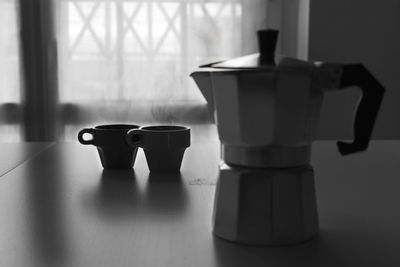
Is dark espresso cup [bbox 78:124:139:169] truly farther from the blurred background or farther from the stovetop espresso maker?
the blurred background

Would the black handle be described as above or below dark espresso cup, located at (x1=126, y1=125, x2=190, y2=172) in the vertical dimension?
above

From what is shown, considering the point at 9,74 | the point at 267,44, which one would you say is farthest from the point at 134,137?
the point at 9,74

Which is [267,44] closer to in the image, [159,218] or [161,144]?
[159,218]

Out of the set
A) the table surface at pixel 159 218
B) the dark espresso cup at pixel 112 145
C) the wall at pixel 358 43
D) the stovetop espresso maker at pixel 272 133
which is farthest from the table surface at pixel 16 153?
the wall at pixel 358 43

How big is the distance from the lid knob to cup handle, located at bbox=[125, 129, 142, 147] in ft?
1.11

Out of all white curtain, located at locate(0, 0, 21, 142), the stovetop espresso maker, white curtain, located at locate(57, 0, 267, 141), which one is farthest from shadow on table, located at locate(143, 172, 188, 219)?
white curtain, located at locate(0, 0, 21, 142)

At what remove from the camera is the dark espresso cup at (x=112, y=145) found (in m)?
0.80

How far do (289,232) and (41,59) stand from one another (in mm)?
1881

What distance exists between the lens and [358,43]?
6.82ft

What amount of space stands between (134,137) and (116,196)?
130mm

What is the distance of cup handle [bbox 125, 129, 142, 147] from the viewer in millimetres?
765

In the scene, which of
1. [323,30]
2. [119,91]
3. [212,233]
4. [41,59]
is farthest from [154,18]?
[212,233]

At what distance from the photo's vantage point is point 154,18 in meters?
2.18

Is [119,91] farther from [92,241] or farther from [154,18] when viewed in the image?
[92,241]
